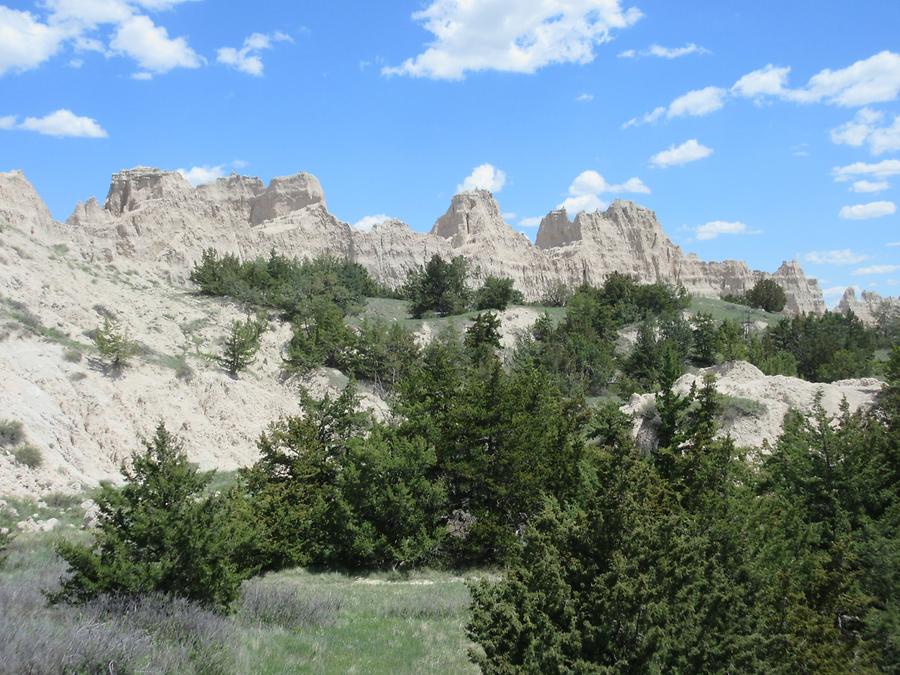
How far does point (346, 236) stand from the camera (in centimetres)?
8644

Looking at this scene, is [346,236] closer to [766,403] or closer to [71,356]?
[71,356]

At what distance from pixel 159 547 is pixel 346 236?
258 feet

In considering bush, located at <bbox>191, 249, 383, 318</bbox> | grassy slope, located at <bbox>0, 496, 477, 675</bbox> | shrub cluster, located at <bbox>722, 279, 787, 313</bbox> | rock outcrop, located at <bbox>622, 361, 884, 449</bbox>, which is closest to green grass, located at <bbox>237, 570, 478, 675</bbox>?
grassy slope, located at <bbox>0, 496, 477, 675</bbox>

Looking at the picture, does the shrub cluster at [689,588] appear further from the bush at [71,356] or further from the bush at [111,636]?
the bush at [71,356]

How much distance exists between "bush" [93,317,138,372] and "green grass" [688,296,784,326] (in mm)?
53302

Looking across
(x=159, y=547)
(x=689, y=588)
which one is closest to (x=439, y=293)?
(x=159, y=547)

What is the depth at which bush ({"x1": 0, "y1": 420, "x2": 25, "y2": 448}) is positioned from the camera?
842 inches

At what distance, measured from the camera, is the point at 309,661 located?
28.9 ft

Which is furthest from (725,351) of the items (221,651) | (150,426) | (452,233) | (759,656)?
(452,233)

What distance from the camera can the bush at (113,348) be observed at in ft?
96.3

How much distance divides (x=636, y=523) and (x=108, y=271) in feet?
135

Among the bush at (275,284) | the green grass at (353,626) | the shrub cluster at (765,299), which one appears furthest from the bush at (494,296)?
the green grass at (353,626)

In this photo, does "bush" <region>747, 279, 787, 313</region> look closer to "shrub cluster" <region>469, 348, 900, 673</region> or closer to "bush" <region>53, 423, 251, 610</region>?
"shrub cluster" <region>469, 348, 900, 673</region>

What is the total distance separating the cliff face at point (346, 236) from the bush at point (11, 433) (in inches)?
882
